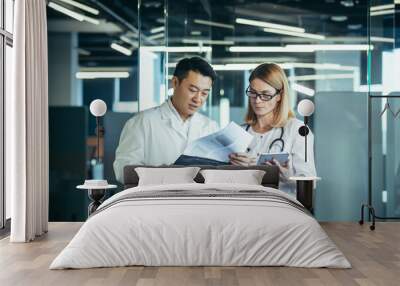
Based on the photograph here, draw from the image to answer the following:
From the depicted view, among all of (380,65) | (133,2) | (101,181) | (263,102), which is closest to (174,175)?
(101,181)

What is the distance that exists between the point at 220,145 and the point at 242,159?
0.32 metres

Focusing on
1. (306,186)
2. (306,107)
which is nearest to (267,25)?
(306,107)

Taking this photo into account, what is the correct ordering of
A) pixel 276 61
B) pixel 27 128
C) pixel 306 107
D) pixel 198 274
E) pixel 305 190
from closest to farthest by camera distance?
pixel 198 274 → pixel 27 128 → pixel 305 190 → pixel 306 107 → pixel 276 61

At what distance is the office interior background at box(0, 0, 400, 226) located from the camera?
8328 millimetres

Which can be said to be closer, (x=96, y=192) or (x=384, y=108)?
(x=96, y=192)

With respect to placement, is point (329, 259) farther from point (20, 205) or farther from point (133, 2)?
point (133, 2)

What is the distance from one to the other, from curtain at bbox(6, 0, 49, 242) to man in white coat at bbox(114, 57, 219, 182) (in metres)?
1.43

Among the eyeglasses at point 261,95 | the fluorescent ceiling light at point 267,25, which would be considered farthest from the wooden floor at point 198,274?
the fluorescent ceiling light at point 267,25

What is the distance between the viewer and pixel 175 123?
838cm

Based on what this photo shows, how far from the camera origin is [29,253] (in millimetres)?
5980

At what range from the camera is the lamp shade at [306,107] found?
318 inches

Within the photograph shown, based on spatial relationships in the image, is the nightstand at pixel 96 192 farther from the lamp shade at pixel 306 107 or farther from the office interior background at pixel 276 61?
the lamp shade at pixel 306 107

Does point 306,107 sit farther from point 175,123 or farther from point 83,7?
point 83,7

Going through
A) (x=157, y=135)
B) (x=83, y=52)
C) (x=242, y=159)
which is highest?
(x=83, y=52)
